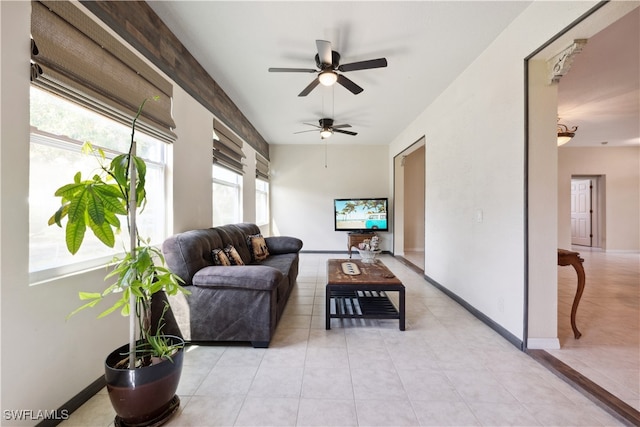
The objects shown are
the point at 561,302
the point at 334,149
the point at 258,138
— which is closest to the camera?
the point at 561,302

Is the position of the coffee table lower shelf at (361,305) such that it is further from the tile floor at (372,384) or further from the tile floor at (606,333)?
the tile floor at (606,333)

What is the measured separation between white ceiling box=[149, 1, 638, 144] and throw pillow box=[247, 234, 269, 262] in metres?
2.11

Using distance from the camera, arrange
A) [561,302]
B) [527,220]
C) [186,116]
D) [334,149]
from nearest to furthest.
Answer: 1. [527,220]
2. [186,116]
3. [561,302]
4. [334,149]

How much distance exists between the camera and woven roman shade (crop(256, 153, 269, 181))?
5547 mm

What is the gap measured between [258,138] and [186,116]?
9.72 feet

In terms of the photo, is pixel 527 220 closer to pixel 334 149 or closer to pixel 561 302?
pixel 561 302

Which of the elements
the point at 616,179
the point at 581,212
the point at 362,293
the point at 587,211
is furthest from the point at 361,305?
the point at 581,212

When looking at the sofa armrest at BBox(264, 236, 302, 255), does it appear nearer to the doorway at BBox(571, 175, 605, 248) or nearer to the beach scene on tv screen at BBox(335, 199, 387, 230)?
the beach scene on tv screen at BBox(335, 199, 387, 230)

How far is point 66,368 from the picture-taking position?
1.43 metres

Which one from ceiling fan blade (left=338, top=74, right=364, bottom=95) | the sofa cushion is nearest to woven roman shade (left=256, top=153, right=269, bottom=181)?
the sofa cushion

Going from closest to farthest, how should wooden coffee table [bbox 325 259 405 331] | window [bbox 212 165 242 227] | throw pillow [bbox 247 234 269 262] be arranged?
wooden coffee table [bbox 325 259 405 331] < throw pillow [bbox 247 234 269 262] < window [bbox 212 165 242 227]

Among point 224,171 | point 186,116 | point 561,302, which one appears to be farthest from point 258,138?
point 561,302

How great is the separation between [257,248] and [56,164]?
2.41 meters

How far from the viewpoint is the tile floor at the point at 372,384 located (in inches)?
56.5
